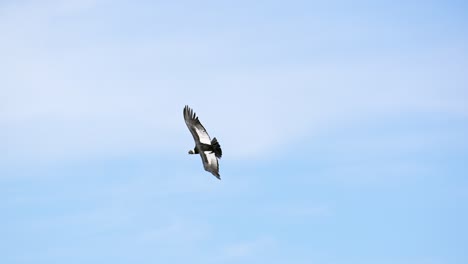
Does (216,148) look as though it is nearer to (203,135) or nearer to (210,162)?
(210,162)

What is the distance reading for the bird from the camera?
132 m

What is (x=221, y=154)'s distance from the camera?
132m

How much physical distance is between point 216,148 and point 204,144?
1.44 m

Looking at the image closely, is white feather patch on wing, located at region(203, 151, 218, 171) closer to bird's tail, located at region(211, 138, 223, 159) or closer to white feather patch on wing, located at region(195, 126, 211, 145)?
bird's tail, located at region(211, 138, 223, 159)

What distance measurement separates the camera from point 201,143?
13300cm

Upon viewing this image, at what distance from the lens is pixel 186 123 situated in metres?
133

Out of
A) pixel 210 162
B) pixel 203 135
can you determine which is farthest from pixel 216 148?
pixel 203 135

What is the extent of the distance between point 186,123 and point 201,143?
2.06 meters

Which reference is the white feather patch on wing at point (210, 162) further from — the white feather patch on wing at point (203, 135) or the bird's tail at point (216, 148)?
the white feather patch on wing at point (203, 135)

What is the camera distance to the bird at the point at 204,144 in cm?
13162

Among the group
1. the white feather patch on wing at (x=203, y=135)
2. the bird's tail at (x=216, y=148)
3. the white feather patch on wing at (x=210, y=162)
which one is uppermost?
the white feather patch on wing at (x=203, y=135)

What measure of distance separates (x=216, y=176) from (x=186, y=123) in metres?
5.60

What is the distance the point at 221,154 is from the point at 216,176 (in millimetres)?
2118

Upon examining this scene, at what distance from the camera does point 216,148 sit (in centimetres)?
13175
